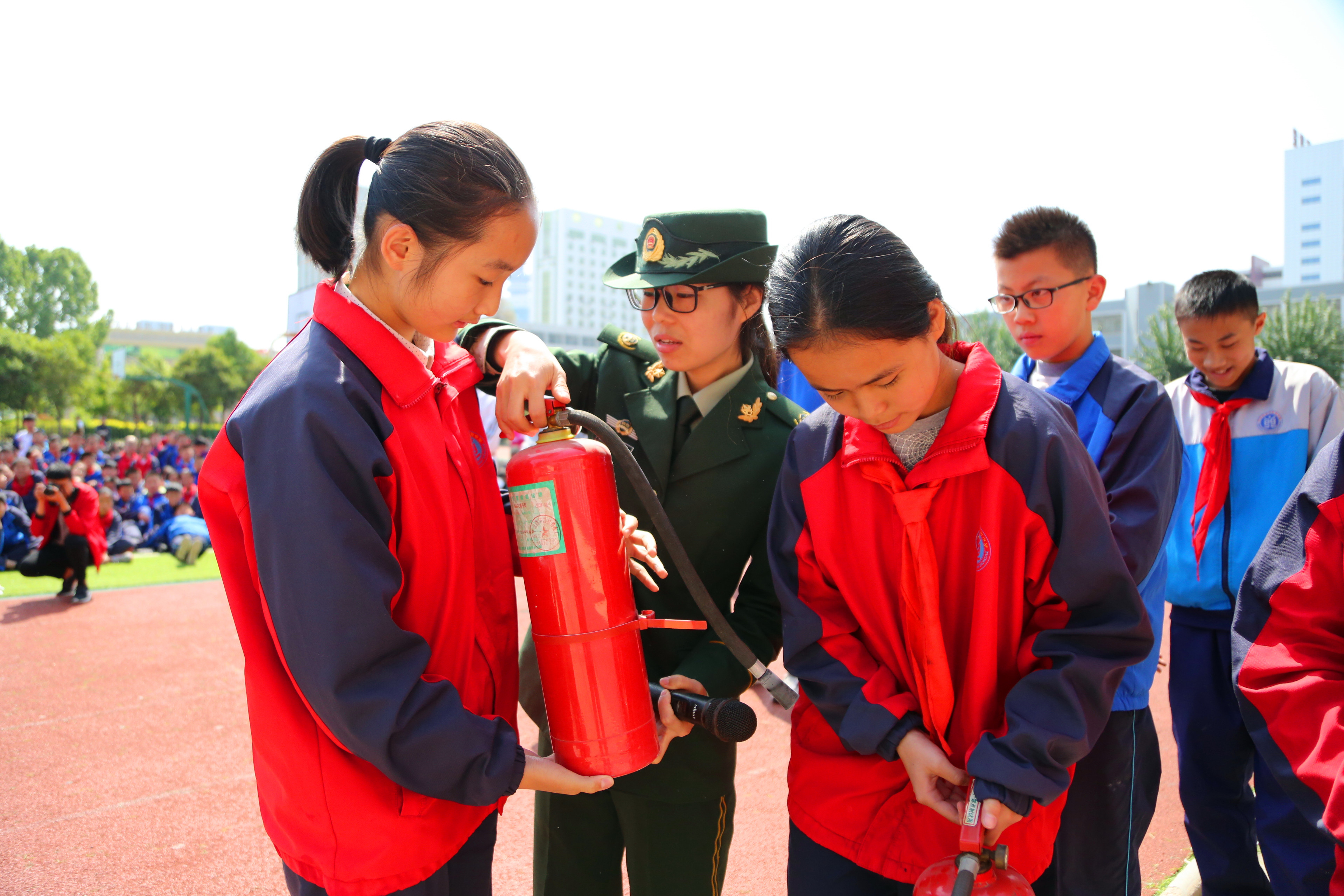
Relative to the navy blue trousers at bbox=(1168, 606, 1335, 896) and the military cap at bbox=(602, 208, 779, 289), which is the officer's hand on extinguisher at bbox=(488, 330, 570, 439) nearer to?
the military cap at bbox=(602, 208, 779, 289)

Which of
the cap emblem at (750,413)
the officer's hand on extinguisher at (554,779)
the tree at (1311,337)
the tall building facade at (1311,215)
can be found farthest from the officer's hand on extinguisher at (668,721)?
the tall building facade at (1311,215)

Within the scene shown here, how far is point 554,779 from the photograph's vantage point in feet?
5.15

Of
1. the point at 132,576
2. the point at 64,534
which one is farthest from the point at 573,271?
the point at 64,534

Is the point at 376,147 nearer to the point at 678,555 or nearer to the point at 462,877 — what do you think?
the point at 678,555

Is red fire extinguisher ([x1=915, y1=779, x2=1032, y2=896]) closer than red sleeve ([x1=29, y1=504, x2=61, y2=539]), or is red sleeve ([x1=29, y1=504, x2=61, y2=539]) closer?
red fire extinguisher ([x1=915, y1=779, x2=1032, y2=896])

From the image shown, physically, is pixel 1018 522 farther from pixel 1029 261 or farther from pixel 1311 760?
pixel 1029 261

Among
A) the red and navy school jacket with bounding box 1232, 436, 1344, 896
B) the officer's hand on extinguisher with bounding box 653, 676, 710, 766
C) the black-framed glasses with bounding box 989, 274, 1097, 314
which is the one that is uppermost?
the black-framed glasses with bounding box 989, 274, 1097, 314

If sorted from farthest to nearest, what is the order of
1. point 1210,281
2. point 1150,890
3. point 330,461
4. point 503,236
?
point 1210,281 < point 1150,890 < point 503,236 < point 330,461

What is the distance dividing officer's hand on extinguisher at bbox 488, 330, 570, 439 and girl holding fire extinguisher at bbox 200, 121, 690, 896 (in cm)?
11

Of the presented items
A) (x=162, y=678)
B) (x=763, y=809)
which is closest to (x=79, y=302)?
(x=162, y=678)

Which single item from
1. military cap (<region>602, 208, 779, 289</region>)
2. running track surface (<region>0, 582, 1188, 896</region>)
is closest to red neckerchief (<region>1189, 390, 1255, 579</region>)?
running track surface (<region>0, 582, 1188, 896</region>)

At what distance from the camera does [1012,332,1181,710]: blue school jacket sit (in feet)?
7.57

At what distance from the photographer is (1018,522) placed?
1.70 metres

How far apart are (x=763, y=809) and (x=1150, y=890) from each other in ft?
5.89
